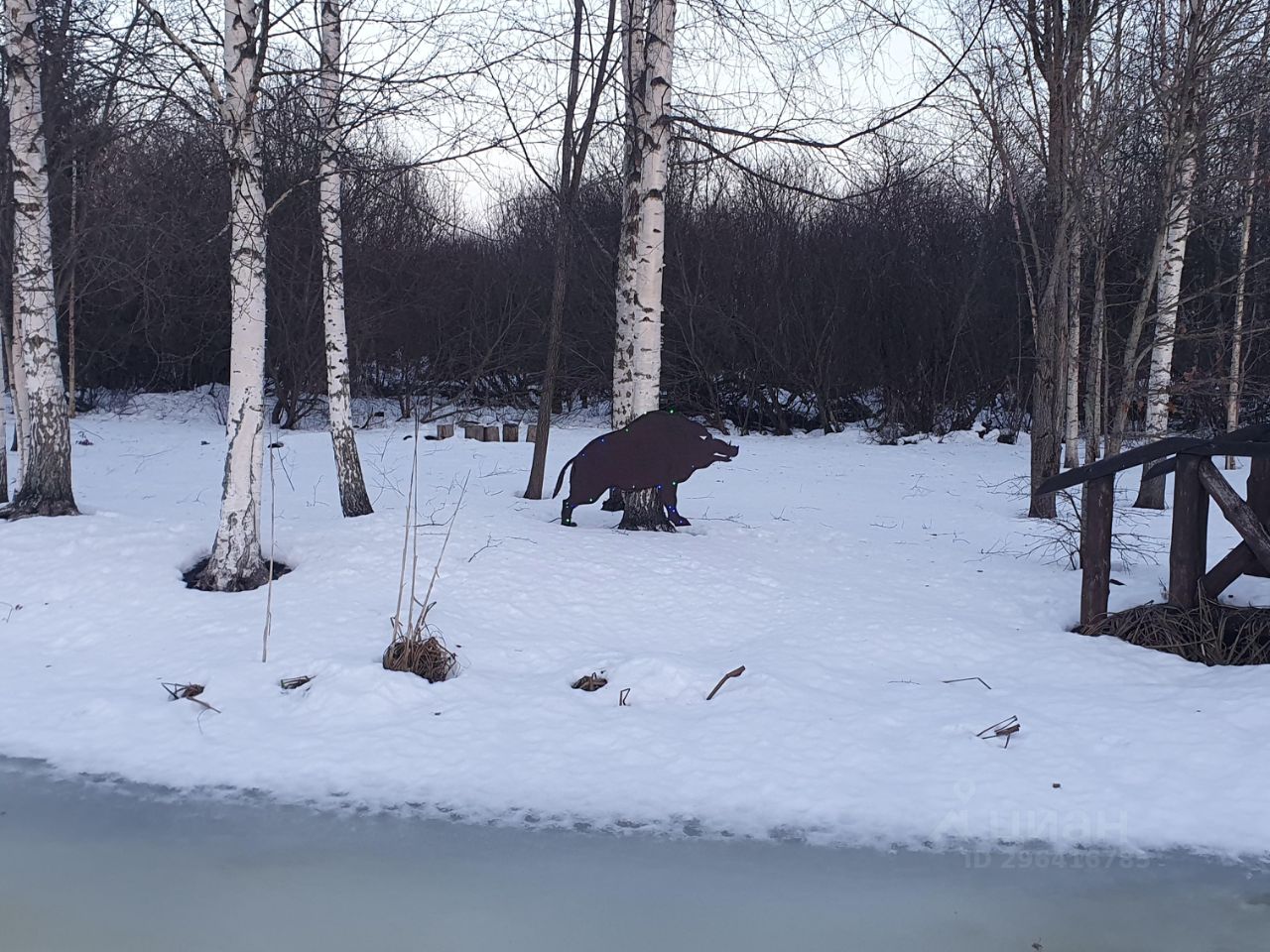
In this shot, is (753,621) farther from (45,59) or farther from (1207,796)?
(45,59)

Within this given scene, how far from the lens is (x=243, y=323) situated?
6703 millimetres

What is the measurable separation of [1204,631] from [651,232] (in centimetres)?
522

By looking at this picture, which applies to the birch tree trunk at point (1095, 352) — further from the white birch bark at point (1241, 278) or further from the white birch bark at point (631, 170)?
the white birch bark at point (631, 170)

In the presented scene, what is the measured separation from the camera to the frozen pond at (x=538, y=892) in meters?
3.25

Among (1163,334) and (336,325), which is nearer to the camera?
(336,325)

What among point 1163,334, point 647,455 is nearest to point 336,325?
point 647,455

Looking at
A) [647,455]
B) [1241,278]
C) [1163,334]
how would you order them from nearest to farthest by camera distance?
[647,455] → [1163,334] → [1241,278]

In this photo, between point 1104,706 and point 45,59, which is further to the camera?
point 45,59

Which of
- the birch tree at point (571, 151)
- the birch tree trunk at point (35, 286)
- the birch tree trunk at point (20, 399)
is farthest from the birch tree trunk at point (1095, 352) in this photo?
the birch tree trunk at point (20, 399)

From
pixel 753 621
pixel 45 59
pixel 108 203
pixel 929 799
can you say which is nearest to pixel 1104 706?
pixel 929 799

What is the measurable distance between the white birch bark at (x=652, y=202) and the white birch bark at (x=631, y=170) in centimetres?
6

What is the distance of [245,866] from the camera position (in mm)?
3670

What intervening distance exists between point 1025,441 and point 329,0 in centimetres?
1593

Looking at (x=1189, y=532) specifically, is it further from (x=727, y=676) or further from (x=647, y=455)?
(x=647, y=455)
